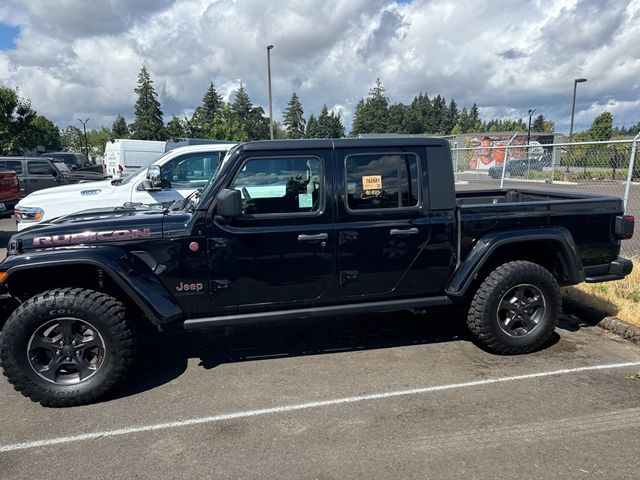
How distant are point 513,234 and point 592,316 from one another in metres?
1.84

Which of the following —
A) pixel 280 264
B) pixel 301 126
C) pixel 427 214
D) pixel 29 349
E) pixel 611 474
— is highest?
pixel 301 126

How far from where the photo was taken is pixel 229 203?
351 cm

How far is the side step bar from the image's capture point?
3.78 metres

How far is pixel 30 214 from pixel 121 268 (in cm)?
435

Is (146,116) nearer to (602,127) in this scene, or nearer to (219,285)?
(602,127)

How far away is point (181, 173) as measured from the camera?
7441 millimetres

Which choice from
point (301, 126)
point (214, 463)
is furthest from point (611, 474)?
point (301, 126)

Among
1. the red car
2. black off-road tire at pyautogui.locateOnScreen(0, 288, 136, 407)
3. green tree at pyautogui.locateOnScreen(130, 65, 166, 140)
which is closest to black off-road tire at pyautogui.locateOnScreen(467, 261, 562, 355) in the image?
black off-road tire at pyautogui.locateOnScreen(0, 288, 136, 407)

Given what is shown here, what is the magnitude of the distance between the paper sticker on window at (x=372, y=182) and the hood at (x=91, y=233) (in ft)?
5.48

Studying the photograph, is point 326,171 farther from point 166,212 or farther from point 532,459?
point 532,459

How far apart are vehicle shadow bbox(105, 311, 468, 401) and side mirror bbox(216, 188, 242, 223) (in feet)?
4.87

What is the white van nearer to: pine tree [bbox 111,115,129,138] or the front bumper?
the front bumper

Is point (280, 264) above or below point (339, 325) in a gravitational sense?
above

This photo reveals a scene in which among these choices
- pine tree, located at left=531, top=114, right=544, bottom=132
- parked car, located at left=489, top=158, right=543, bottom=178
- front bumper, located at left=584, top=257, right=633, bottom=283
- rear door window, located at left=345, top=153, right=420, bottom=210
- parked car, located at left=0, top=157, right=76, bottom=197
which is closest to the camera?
rear door window, located at left=345, top=153, right=420, bottom=210
